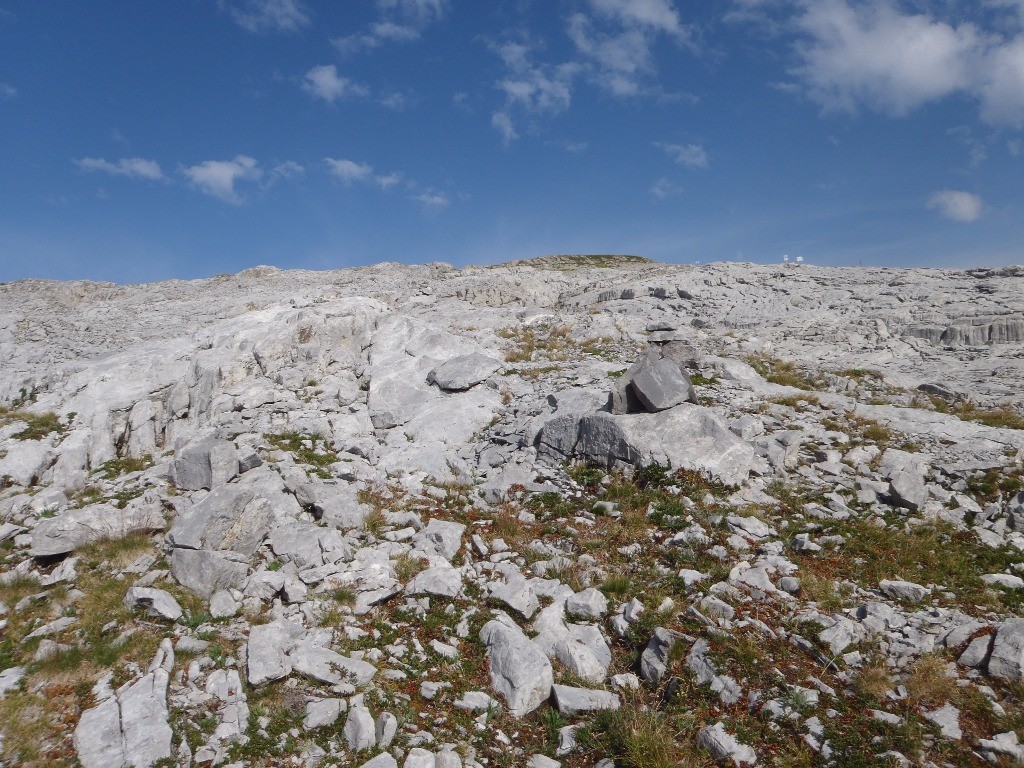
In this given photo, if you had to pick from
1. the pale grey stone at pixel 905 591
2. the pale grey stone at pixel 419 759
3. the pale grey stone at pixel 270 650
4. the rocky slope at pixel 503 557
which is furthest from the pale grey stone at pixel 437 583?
the pale grey stone at pixel 905 591

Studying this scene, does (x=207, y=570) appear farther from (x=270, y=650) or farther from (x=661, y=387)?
(x=661, y=387)

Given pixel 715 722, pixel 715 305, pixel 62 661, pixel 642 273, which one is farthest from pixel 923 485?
pixel 642 273

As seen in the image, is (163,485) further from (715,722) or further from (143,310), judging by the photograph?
(143,310)

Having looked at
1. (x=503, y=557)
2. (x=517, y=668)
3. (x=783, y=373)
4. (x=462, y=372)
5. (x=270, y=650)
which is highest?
(x=462, y=372)

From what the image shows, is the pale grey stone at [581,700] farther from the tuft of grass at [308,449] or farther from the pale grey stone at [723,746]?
the tuft of grass at [308,449]

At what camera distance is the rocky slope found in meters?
6.32

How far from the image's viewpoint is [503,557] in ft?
32.5

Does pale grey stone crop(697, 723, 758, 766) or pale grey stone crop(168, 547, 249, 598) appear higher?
pale grey stone crop(168, 547, 249, 598)

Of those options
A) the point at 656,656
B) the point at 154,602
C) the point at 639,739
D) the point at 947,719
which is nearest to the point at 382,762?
the point at 639,739

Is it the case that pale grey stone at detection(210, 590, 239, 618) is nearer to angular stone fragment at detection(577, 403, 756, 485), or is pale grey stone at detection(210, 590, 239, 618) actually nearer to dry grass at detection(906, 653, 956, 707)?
angular stone fragment at detection(577, 403, 756, 485)

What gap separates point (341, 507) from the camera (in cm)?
1084

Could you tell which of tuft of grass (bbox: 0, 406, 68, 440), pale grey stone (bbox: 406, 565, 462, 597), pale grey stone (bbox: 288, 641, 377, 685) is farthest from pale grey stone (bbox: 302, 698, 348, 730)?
tuft of grass (bbox: 0, 406, 68, 440)

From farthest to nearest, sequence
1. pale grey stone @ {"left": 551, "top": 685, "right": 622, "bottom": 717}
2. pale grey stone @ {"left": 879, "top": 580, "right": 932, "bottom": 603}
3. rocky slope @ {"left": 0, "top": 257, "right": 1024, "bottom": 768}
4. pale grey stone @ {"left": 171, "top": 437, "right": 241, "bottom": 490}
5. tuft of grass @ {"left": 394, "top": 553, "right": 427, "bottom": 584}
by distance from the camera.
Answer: pale grey stone @ {"left": 171, "top": 437, "right": 241, "bottom": 490} < tuft of grass @ {"left": 394, "top": 553, "right": 427, "bottom": 584} < pale grey stone @ {"left": 879, "top": 580, "right": 932, "bottom": 603} < pale grey stone @ {"left": 551, "top": 685, "right": 622, "bottom": 717} < rocky slope @ {"left": 0, "top": 257, "right": 1024, "bottom": 768}

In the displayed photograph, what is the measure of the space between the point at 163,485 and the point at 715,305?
29.8 metres
